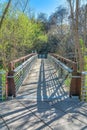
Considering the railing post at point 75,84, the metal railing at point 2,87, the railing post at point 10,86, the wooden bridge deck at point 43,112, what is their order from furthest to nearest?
the railing post at point 10,86 → the railing post at point 75,84 → the metal railing at point 2,87 → the wooden bridge deck at point 43,112

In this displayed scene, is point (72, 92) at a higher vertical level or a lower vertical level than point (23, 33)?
lower

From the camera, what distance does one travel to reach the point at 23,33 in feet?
73.5

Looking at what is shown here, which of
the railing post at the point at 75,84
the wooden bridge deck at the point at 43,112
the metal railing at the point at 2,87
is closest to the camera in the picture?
the wooden bridge deck at the point at 43,112

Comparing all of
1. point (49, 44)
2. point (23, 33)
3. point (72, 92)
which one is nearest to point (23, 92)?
point (72, 92)

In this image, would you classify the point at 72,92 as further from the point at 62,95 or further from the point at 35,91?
the point at 35,91

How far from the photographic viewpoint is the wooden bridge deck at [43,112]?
446 cm

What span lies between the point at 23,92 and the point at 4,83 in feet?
3.31

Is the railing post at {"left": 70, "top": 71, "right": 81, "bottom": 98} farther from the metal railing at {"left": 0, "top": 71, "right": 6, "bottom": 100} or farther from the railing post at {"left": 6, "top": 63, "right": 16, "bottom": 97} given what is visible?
the metal railing at {"left": 0, "top": 71, "right": 6, "bottom": 100}

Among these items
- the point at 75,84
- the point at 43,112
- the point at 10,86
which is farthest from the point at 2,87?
the point at 75,84

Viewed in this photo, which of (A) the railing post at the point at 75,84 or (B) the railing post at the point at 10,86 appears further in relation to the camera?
(B) the railing post at the point at 10,86

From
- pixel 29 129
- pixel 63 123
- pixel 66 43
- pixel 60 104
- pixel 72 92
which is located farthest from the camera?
pixel 66 43

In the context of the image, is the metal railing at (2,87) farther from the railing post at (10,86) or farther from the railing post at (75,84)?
the railing post at (75,84)

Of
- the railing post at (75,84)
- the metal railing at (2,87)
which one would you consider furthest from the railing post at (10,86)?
the railing post at (75,84)

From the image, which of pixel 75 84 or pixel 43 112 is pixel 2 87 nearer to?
pixel 43 112
